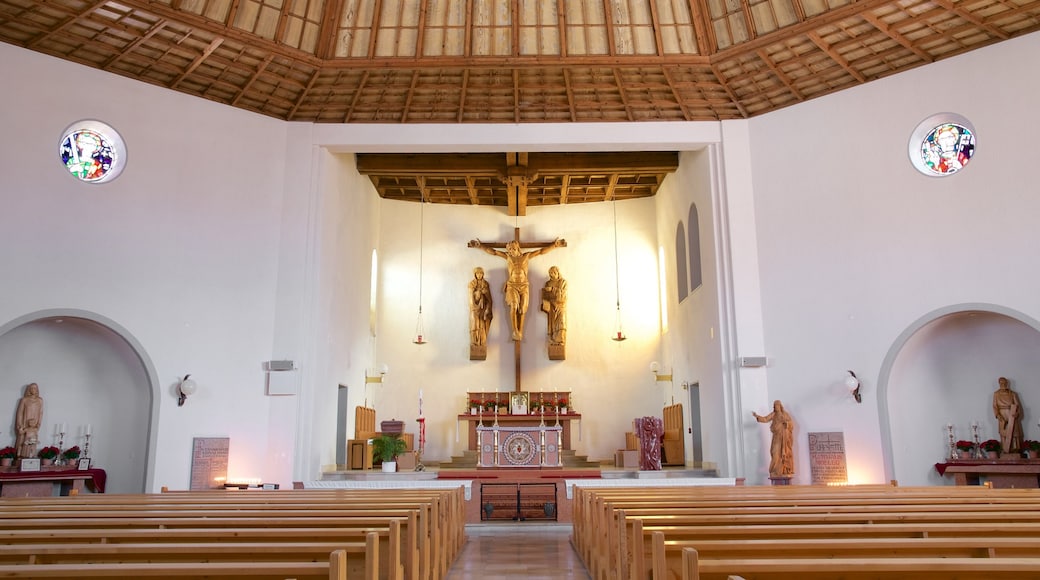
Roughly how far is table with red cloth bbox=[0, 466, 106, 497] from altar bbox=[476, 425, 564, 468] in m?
5.38

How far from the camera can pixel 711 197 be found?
41.0 ft

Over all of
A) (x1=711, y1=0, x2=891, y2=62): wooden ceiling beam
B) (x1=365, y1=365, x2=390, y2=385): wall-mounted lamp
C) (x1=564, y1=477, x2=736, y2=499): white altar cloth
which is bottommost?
(x1=564, y1=477, x2=736, y2=499): white altar cloth

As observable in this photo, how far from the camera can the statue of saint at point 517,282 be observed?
16.7 meters

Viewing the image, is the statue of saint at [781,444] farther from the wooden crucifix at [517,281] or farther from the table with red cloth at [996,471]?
the wooden crucifix at [517,281]

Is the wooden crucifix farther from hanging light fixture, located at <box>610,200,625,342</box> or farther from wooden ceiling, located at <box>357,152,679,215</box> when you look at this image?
hanging light fixture, located at <box>610,200,625,342</box>

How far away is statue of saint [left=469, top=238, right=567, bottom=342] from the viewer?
16.7 metres

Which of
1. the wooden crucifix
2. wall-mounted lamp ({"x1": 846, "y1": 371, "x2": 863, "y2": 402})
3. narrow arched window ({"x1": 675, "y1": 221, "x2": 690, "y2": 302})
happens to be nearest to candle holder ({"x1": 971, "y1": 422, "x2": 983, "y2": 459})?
wall-mounted lamp ({"x1": 846, "y1": 371, "x2": 863, "y2": 402})

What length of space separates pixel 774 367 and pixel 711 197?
289cm

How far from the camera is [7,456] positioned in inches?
386

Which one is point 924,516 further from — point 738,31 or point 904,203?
point 738,31

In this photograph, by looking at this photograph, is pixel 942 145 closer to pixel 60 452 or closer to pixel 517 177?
pixel 517 177

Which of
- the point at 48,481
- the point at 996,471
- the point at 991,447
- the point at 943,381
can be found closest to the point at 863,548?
the point at 996,471

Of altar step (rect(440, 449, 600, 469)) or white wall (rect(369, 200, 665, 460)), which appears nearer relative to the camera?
altar step (rect(440, 449, 600, 469))

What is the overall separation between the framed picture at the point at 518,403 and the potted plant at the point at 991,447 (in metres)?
7.63
